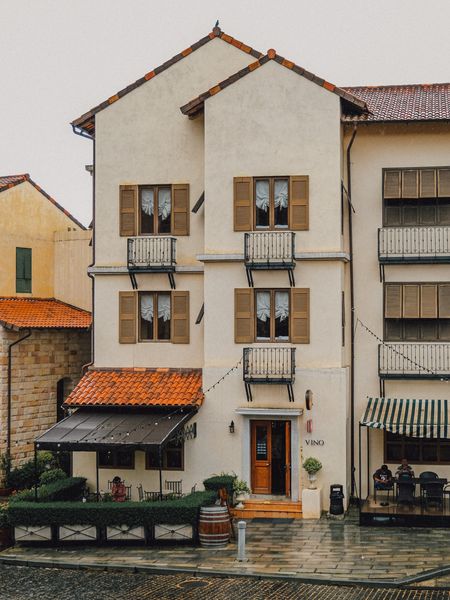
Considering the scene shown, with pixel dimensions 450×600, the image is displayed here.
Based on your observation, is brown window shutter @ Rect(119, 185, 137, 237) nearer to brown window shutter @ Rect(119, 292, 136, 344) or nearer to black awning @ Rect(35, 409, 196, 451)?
brown window shutter @ Rect(119, 292, 136, 344)

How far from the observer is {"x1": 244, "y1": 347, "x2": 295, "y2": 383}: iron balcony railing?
1110 inches

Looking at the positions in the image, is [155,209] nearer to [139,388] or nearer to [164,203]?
[164,203]

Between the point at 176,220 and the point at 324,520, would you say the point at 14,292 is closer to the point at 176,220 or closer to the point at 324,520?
the point at 176,220

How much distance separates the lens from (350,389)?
29.8m

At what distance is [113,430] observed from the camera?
27828 mm

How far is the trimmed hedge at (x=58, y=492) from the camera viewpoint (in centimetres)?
2622

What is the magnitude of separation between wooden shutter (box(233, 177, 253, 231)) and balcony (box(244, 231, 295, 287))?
437 mm

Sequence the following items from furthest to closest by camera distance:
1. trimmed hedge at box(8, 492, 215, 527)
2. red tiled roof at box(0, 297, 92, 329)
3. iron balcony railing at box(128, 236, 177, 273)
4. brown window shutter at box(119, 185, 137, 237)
A: 1. red tiled roof at box(0, 297, 92, 329)
2. brown window shutter at box(119, 185, 137, 237)
3. iron balcony railing at box(128, 236, 177, 273)
4. trimmed hedge at box(8, 492, 215, 527)

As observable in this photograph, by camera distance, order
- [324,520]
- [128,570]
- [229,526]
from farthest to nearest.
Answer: [324,520] → [229,526] → [128,570]

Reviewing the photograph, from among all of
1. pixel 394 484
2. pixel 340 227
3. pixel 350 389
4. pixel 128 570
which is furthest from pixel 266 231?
pixel 128 570

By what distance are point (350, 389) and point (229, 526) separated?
7.08 metres

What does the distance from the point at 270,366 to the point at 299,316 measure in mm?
1767

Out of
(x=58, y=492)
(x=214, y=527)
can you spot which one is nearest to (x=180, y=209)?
(x=58, y=492)

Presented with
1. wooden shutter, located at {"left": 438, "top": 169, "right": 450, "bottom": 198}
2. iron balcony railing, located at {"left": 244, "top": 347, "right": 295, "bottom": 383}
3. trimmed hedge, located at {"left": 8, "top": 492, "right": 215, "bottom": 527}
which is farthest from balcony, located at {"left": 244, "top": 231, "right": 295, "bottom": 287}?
trimmed hedge, located at {"left": 8, "top": 492, "right": 215, "bottom": 527}
